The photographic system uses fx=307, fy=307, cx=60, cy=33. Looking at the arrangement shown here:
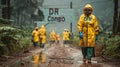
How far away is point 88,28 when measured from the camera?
1134 centimetres

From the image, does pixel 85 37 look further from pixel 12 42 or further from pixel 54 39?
pixel 54 39

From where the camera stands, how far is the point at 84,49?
37.9ft

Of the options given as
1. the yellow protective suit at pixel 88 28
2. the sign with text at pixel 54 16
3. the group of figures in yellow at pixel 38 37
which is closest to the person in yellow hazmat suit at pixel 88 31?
the yellow protective suit at pixel 88 28

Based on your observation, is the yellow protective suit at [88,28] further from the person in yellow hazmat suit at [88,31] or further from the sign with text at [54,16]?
the sign with text at [54,16]

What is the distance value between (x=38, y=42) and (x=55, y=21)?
29417mm

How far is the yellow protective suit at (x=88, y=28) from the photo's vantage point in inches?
443

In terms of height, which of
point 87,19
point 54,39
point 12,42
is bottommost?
point 54,39

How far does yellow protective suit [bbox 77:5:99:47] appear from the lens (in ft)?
36.9

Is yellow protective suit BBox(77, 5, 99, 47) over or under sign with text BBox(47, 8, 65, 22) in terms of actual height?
over

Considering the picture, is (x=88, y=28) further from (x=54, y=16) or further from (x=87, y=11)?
(x=54, y=16)

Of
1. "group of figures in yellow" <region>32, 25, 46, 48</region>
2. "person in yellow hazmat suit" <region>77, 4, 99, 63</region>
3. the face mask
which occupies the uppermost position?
the face mask

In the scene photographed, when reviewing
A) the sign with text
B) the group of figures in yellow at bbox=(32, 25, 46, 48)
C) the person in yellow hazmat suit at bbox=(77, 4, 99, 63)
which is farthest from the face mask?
the sign with text

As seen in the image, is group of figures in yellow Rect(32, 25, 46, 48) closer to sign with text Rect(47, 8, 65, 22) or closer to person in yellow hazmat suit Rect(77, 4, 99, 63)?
person in yellow hazmat suit Rect(77, 4, 99, 63)

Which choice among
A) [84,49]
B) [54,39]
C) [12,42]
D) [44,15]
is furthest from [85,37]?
[44,15]
